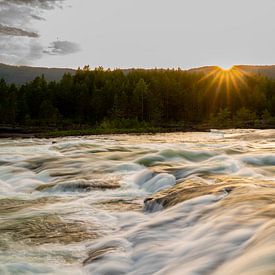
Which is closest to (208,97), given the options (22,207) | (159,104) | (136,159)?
(159,104)

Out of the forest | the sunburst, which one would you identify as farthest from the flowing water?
the sunburst

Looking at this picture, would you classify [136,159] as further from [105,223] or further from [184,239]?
[184,239]

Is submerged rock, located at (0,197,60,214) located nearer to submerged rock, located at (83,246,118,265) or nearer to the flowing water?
the flowing water

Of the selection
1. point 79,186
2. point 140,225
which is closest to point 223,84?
point 79,186

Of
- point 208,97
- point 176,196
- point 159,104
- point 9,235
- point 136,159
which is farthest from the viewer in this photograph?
point 208,97

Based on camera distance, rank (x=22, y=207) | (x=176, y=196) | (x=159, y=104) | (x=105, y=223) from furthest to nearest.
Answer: (x=159, y=104), (x=22, y=207), (x=176, y=196), (x=105, y=223)

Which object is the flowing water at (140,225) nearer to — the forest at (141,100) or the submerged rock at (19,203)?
the submerged rock at (19,203)

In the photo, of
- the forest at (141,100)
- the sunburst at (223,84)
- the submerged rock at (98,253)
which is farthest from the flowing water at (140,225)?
the sunburst at (223,84)

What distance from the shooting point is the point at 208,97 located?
101062mm

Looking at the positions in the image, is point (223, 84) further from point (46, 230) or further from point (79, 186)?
point (46, 230)

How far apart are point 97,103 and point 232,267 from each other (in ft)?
265

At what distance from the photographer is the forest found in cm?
7719

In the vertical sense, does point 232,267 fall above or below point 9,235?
above

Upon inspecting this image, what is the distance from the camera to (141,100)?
80188mm
